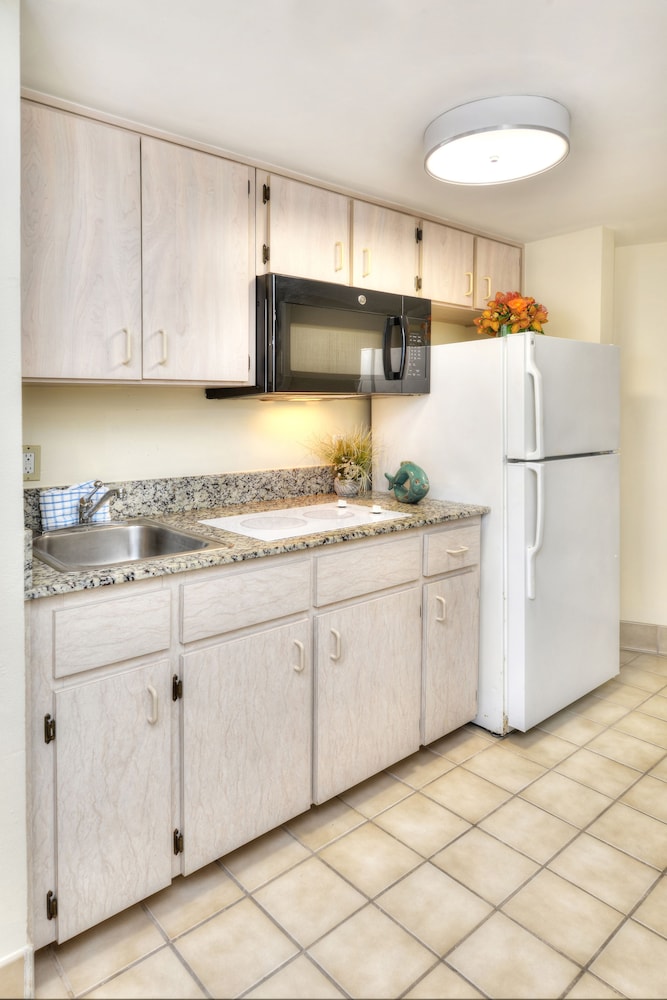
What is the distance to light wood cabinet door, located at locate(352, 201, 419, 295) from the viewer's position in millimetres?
2459

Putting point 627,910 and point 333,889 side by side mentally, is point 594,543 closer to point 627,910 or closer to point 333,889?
point 627,910

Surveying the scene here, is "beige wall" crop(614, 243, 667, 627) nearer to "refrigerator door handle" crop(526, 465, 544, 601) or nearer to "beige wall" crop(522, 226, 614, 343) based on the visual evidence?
"beige wall" crop(522, 226, 614, 343)

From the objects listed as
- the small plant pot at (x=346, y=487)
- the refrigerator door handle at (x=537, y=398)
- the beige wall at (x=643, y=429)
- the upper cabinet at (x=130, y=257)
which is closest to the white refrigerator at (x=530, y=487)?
the refrigerator door handle at (x=537, y=398)

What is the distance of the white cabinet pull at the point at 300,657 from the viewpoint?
6.21ft

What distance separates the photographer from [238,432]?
8.40 feet

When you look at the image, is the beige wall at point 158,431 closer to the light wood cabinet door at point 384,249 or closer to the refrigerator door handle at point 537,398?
the light wood cabinet door at point 384,249

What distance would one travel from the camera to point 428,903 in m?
1.66

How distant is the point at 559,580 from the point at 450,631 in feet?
1.69

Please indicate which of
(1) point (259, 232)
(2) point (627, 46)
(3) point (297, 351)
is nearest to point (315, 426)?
(3) point (297, 351)

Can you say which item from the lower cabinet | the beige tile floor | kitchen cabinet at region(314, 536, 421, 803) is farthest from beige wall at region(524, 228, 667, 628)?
kitchen cabinet at region(314, 536, 421, 803)

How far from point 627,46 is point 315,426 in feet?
5.58

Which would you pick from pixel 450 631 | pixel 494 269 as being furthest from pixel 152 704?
pixel 494 269

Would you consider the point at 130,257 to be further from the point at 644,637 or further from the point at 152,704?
the point at 644,637

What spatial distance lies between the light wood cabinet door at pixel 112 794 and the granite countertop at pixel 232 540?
0.25 m
